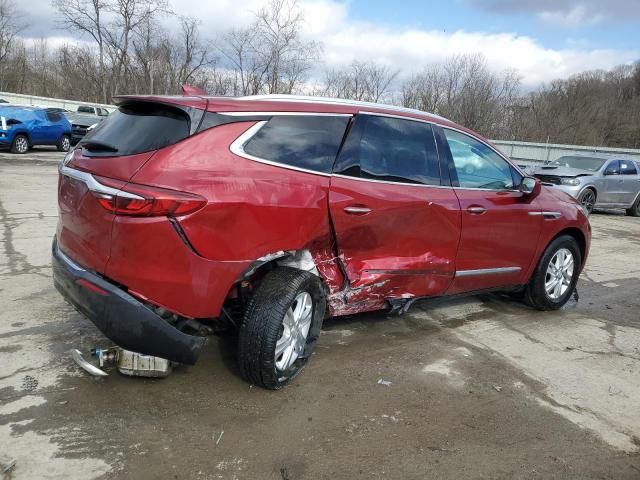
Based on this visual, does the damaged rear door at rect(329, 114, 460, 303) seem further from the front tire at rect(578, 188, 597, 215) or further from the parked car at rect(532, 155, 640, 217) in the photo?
the front tire at rect(578, 188, 597, 215)

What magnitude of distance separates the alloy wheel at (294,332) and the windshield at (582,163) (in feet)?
40.9

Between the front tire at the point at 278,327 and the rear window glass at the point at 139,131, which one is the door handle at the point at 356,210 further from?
the rear window glass at the point at 139,131

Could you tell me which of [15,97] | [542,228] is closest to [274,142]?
[542,228]

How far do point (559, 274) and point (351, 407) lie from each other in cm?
315

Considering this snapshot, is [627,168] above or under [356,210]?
above

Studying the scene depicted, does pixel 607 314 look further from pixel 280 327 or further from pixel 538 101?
pixel 538 101

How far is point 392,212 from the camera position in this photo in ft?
12.3

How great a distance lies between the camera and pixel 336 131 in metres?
3.61

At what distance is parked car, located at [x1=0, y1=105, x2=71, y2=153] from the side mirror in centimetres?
1700

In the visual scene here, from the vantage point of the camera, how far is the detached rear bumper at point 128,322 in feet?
9.29

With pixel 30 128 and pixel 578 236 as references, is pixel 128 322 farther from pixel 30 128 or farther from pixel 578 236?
pixel 30 128

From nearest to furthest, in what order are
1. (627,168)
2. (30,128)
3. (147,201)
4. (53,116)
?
(147,201) → (627,168) → (30,128) → (53,116)

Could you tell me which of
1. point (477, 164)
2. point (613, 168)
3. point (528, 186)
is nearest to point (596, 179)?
point (613, 168)

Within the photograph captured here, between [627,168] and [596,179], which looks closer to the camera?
[596,179]
